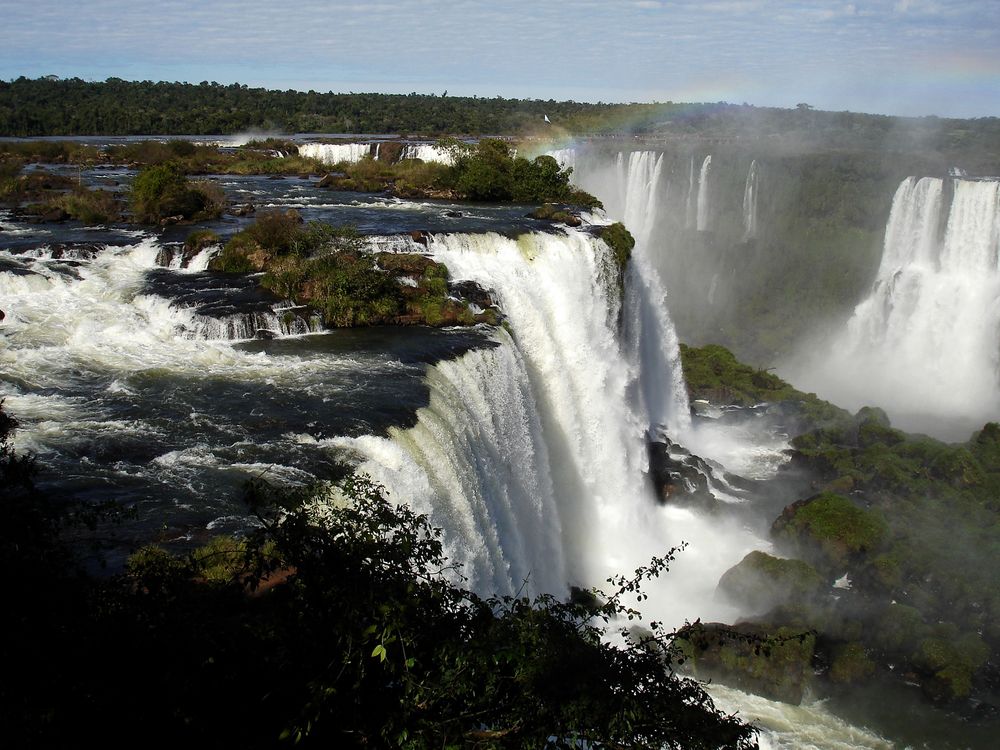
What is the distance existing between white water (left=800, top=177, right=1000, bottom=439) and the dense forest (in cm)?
1466

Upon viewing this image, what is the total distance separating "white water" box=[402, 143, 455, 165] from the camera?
133 feet

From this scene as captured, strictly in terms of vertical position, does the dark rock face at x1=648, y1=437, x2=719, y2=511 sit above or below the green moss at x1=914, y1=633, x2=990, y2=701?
above

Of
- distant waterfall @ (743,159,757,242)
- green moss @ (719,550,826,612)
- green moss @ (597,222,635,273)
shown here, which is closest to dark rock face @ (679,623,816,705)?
green moss @ (719,550,826,612)

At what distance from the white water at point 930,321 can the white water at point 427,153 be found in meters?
20.3

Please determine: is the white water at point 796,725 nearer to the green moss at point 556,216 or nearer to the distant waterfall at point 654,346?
the distant waterfall at point 654,346

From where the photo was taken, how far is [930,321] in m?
35.1

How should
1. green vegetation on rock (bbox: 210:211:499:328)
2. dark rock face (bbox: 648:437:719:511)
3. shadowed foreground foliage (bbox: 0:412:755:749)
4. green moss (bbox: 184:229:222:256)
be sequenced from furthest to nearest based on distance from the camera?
1. dark rock face (bbox: 648:437:719:511)
2. green moss (bbox: 184:229:222:256)
3. green vegetation on rock (bbox: 210:211:499:328)
4. shadowed foreground foliage (bbox: 0:412:755:749)

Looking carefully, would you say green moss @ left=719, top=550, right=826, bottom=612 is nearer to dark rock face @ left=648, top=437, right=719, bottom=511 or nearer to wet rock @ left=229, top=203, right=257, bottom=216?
dark rock face @ left=648, top=437, right=719, bottom=511

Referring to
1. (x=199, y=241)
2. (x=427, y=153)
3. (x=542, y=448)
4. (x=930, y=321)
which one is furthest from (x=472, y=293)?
(x=427, y=153)

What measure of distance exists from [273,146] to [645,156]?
2101cm

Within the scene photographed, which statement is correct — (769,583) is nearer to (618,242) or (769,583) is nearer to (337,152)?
(618,242)

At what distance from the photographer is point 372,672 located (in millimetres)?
5324

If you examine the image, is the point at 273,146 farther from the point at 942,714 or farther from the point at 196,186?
the point at 942,714

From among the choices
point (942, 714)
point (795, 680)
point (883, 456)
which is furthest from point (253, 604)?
point (883, 456)
